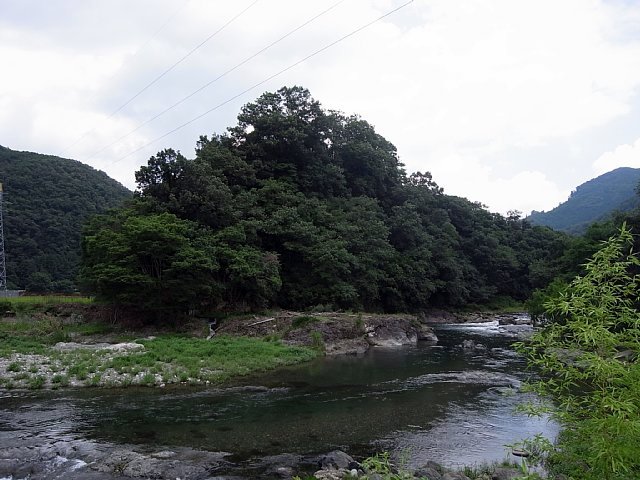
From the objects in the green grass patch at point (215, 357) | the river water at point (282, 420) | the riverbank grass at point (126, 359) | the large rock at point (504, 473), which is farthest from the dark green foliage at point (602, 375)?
the green grass patch at point (215, 357)

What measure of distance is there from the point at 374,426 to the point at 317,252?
26.5m

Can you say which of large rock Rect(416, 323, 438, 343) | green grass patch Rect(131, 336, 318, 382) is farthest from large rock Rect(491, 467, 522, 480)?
large rock Rect(416, 323, 438, 343)

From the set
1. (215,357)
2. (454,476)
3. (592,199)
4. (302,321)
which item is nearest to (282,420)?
(454,476)

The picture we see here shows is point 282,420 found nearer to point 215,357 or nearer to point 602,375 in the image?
point 215,357

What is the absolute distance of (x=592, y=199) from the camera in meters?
150

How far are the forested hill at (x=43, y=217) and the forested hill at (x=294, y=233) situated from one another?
2306 centimetres

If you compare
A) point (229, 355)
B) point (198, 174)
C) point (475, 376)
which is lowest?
point (475, 376)

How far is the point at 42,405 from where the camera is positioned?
52.9 feet

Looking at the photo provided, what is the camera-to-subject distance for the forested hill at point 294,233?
32625 mm

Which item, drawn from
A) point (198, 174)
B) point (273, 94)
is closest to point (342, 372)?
point (198, 174)

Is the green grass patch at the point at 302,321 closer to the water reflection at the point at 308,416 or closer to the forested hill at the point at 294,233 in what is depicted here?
the forested hill at the point at 294,233

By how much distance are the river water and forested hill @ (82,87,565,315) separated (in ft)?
45.4

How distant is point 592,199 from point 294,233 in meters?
141

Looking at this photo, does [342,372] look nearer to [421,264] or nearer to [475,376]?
[475,376]
